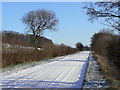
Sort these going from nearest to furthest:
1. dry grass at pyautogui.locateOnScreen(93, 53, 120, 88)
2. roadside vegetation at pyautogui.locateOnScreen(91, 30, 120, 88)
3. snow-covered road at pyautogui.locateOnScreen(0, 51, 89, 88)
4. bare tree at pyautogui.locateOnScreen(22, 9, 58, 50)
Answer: dry grass at pyautogui.locateOnScreen(93, 53, 120, 88), snow-covered road at pyautogui.locateOnScreen(0, 51, 89, 88), roadside vegetation at pyautogui.locateOnScreen(91, 30, 120, 88), bare tree at pyautogui.locateOnScreen(22, 9, 58, 50)

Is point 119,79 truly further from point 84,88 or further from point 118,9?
point 118,9

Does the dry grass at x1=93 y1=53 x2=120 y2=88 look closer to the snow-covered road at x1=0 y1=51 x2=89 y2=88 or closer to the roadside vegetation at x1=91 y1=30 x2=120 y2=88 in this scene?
the roadside vegetation at x1=91 y1=30 x2=120 y2=88

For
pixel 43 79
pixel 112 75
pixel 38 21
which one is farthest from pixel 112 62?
pixel 38 21

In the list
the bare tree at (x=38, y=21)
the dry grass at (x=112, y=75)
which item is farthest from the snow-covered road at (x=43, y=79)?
the bare tree at (x=38, y=21)

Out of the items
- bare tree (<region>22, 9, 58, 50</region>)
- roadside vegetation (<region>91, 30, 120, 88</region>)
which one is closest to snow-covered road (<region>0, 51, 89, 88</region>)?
roadside vegetation (<region>91, 30, 120, 88</region>)

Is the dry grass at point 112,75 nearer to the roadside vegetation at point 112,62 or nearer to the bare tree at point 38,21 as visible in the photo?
the roadside vegetation at point 112,62

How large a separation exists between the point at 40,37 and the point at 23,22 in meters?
→ 5.93

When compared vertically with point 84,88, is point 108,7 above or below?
above

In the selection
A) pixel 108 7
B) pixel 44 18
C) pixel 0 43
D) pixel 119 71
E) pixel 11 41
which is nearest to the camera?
pixel 108 7

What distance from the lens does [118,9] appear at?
8523 millimetres

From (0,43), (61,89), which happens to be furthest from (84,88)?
(0,43)

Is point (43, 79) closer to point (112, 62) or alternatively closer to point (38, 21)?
point (112, 62)

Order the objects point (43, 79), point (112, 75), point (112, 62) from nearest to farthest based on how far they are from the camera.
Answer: point (112, 75)
point (43, 79)
point (112, 62)

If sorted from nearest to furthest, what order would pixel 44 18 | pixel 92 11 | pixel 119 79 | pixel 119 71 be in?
pixel 92 11, pixel 119 79, pixel 119 71, pixel 44 18
